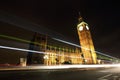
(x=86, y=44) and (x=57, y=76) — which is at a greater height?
(x=86, y=44)

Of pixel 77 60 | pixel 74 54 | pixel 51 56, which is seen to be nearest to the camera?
pixel 51 56

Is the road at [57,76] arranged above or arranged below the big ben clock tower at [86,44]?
below

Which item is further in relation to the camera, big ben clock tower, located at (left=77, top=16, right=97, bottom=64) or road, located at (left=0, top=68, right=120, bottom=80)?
big ben clock tower, located at (left=77, top=16, right=97, bottom=64)

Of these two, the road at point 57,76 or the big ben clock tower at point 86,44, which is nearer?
the road at point 57,76

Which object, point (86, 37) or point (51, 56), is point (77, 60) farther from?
point (51, 56)

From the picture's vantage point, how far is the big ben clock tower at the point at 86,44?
80631 millimetres

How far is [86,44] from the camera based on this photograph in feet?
281

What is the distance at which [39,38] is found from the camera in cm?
7594

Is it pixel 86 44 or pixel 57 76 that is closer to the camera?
pixel 57 76

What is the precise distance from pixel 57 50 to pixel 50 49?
7.42 meters

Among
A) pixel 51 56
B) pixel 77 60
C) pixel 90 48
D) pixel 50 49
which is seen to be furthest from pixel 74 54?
pixel 51 56

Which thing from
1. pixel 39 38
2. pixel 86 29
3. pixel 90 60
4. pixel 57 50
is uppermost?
pixel 86 29

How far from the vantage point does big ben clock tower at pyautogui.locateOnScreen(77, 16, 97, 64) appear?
265 ft

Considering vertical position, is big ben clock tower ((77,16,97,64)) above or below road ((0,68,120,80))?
above
